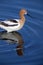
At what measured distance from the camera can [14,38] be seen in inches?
200

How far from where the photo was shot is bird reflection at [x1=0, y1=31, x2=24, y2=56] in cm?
472

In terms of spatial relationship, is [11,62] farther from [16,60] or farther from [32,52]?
[32,52]

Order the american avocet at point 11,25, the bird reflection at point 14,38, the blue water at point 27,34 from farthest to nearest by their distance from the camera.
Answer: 1. the american avocet at point 11,25
2. the bird reflection at point 14,38
3. the blue water at point 27,34

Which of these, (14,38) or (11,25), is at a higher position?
(11,25)

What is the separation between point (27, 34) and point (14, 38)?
0.70ft

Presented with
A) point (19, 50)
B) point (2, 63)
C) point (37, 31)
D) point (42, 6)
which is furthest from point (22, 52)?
point (42, 6)

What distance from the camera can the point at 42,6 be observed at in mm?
6480

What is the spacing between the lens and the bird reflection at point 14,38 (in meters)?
4.72

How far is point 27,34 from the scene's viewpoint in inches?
202

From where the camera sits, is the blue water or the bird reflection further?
the bird reflection

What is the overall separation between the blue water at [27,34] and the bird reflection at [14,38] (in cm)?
5

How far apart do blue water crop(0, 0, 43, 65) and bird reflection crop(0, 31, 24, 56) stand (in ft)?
0.17

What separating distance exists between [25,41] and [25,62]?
519 millimetres

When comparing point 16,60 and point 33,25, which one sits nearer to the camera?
point 16,60
